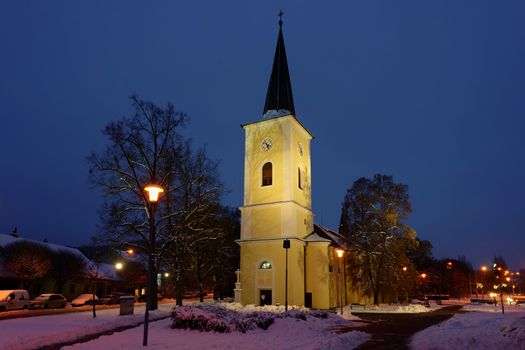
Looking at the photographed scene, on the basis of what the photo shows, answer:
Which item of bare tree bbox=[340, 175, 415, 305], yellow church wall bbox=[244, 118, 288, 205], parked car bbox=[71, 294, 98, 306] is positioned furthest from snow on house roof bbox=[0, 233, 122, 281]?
bare tree bbox=[340, 175, 415, 305]

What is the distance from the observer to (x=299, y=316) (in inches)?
817

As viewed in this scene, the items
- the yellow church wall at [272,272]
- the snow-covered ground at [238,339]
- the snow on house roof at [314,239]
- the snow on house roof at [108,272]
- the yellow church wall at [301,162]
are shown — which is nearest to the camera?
the snow-covered ground at [238,339]

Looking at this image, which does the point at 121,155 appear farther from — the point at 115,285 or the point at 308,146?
the point at 115,285

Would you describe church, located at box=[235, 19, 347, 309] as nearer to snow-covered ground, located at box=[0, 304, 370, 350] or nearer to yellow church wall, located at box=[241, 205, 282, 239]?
yellow church wall, located at box=[241, 205, 282, 239]

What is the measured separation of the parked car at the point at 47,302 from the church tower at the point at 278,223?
15895mm

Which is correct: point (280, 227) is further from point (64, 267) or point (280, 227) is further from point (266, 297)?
point (64, 267)

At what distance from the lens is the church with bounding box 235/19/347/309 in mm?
36844

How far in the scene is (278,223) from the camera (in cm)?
3766

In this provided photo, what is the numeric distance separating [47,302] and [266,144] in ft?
76.3

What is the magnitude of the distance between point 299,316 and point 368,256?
2251 centimetres

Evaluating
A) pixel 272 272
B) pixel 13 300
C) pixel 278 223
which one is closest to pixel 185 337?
pixel 272 272

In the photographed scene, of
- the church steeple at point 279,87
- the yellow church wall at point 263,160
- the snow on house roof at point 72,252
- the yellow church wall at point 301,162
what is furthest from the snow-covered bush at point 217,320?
the church steeple at point 279,87

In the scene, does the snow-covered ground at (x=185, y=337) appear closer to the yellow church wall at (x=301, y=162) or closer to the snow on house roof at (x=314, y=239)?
the snow on house roof at (x=314, y=239)

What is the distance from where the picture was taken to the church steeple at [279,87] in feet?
138
